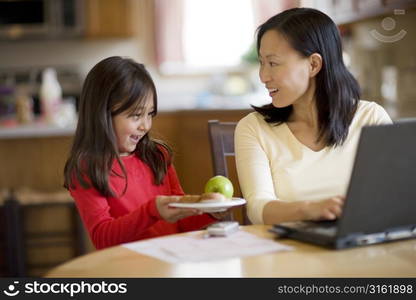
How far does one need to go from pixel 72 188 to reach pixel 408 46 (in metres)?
2.87

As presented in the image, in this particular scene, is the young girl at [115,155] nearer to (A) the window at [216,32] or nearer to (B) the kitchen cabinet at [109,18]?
(B) the kitchen cabinet at [109,18]

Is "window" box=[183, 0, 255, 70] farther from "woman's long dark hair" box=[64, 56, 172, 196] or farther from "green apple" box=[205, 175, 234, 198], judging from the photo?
"green apple" box=[205, 175, 234, 198]

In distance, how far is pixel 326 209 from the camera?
58.9 inches

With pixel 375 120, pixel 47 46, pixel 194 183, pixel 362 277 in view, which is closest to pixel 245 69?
pixel 47 46

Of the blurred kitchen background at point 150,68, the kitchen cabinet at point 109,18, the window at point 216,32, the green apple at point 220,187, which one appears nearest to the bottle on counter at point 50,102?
the blurred kitchen background at point 150,68

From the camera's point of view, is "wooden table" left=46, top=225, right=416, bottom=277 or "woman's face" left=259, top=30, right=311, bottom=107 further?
"woman's face" left=259, top=30, right=311, bottom=107

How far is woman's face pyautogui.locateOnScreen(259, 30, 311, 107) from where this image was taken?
1956mm

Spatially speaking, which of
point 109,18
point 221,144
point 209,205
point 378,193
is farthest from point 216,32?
point 378,193

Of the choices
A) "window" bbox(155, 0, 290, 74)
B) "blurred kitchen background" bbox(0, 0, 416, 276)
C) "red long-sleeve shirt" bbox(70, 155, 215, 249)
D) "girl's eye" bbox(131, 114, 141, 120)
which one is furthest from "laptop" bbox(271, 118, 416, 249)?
"window" bbox(155, 0, 290, 74)

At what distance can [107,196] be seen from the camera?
1920mm

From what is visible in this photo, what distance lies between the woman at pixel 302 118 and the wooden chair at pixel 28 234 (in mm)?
2291

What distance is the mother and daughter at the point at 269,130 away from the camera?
6.30 feet

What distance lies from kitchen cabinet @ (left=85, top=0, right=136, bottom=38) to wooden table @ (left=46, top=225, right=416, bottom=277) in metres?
4.69

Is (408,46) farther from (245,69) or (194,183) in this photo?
(245,69)
